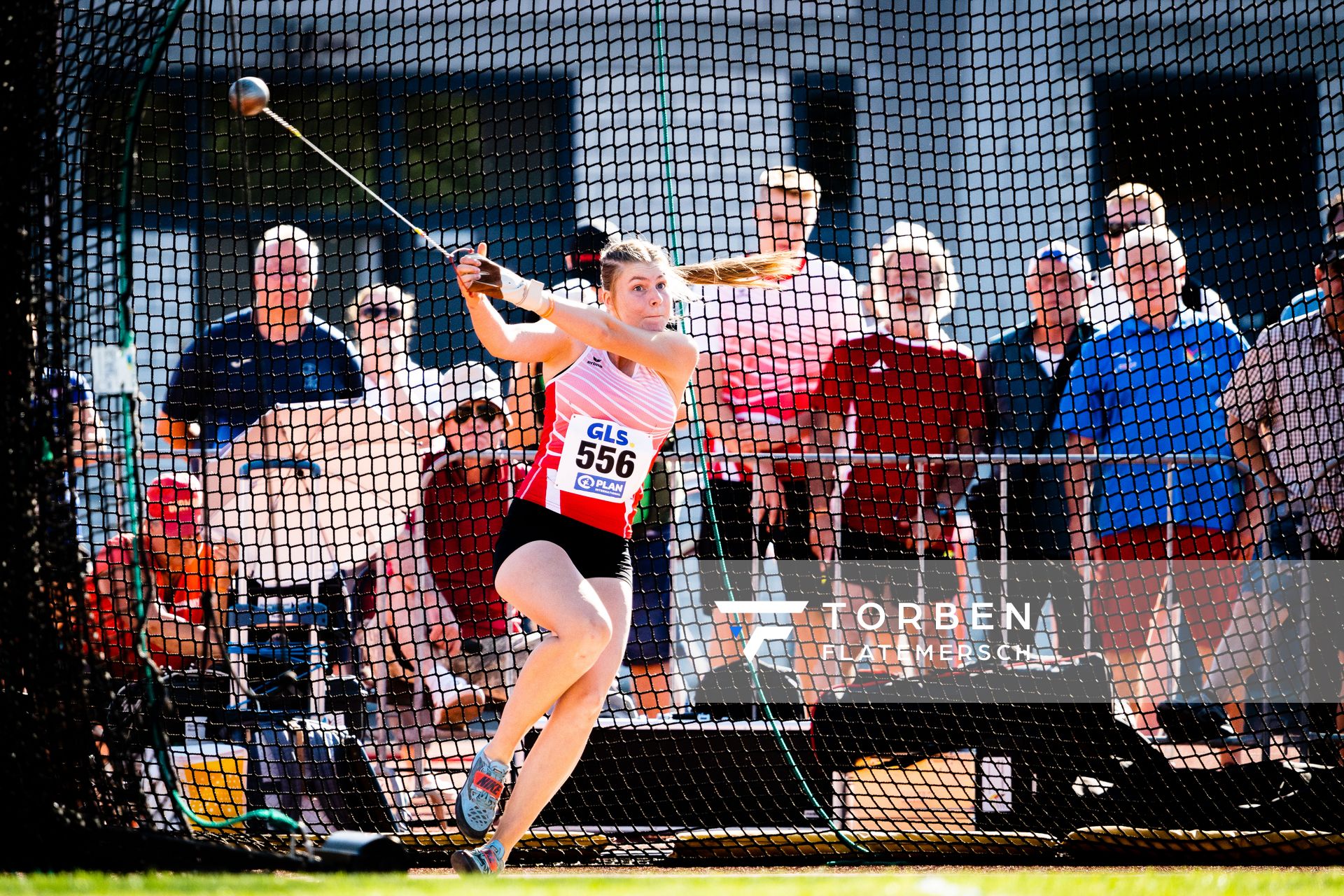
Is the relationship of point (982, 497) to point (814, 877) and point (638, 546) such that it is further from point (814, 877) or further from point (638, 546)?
point (814, 877)

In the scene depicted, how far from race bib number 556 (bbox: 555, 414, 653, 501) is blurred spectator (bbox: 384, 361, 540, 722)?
1275mm

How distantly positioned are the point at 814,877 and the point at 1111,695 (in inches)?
67.7

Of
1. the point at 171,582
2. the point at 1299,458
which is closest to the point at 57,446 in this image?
the point at 171,582

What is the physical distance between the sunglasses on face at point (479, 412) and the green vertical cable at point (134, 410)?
149 cm

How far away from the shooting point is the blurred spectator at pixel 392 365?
210 inches

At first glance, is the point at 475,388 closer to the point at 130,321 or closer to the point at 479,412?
the point at 479,412

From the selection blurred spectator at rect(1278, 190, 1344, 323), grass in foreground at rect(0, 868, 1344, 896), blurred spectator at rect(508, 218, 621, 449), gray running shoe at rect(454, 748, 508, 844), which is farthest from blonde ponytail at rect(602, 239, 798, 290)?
blurred spectator at rect(1278, 190, 1344, 323)

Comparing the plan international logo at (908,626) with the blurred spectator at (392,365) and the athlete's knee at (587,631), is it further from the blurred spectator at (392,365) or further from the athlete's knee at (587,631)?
the blurred spectator at (392,365)

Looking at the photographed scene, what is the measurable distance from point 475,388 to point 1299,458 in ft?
11.1

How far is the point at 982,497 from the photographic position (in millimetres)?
5281

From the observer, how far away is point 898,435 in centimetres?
534

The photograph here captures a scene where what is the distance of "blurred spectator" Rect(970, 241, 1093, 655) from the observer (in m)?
5.03

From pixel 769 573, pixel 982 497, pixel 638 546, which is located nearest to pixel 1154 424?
pixel 982 497

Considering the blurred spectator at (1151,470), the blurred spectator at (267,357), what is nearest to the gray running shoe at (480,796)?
the blurred spectator at (267,357)
